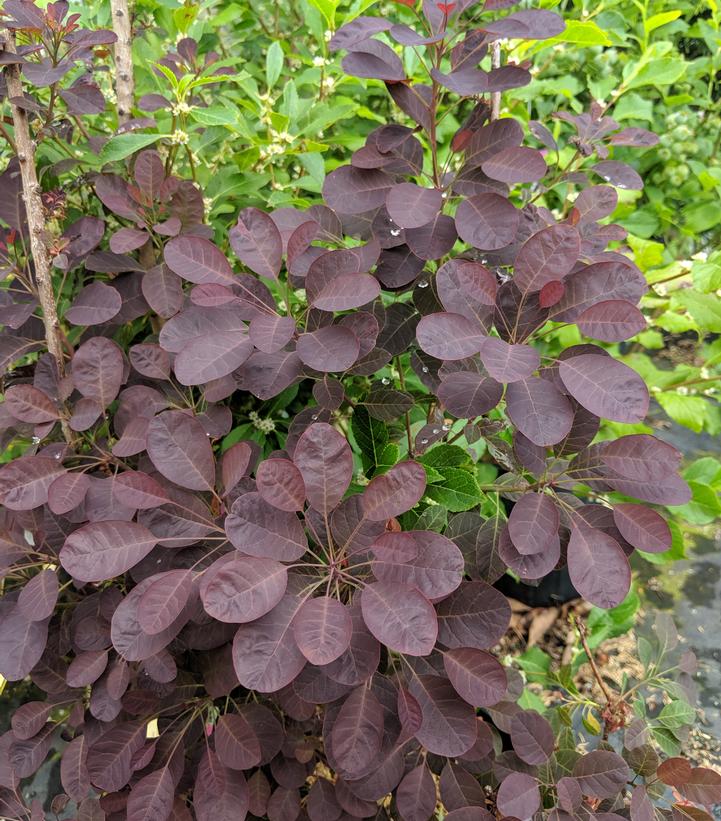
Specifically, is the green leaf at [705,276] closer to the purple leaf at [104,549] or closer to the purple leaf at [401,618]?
the purple leaf at [401,618]

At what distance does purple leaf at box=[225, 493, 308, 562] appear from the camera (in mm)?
767

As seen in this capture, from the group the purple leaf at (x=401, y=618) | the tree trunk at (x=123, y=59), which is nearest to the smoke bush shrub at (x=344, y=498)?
the purple leaf at (x=401, y=618)

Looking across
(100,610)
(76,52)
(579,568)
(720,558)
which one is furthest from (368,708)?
(720,558)

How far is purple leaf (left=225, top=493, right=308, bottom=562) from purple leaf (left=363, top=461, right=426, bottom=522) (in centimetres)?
9

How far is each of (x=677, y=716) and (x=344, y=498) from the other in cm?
69

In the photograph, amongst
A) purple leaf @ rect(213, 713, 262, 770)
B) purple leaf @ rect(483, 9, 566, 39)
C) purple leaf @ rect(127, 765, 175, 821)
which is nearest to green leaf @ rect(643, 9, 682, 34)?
purple leaf @ rect(483, 9, 566, 39)

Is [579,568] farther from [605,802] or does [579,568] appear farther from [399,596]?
[605,802]

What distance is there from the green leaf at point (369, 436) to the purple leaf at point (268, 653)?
1.15ft

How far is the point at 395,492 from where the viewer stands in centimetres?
78

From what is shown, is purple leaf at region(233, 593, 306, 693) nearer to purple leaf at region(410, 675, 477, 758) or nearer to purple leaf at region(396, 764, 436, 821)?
purple leaf at region(410, 675, 477, 758)

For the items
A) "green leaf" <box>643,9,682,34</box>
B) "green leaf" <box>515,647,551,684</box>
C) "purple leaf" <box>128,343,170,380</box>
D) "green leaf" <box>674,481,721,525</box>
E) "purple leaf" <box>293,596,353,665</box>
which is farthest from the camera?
"green leaf" <box>643,9,682,34</box>

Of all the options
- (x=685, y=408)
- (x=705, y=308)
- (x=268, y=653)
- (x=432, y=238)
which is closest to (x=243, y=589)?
(x=268, y=653)

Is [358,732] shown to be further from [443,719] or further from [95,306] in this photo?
[95,306]

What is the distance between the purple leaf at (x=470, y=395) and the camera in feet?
2.76
